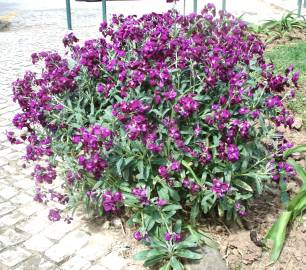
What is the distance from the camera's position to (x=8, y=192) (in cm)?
405

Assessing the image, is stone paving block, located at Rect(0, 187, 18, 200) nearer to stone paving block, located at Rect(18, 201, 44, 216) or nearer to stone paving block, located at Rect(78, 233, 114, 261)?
stone paving block, located at Rect(18, 201, 44, 216)

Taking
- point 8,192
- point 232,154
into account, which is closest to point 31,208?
A: point 8,192

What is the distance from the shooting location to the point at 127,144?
10.3ft

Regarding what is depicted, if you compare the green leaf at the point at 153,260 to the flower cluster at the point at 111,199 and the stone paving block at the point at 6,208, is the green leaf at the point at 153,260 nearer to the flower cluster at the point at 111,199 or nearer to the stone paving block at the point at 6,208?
the flower cluster at the point at 111,199

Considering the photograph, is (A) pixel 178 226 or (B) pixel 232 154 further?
(A) pixel 178 226

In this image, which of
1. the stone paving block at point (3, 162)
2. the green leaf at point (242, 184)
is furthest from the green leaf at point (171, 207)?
the stone paving block at point (3, 162)

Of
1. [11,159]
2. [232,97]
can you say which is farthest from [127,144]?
[11,159]

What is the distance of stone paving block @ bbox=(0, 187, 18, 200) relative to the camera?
399 cm

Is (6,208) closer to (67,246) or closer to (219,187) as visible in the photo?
(67,246)

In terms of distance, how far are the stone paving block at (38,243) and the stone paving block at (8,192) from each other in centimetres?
68

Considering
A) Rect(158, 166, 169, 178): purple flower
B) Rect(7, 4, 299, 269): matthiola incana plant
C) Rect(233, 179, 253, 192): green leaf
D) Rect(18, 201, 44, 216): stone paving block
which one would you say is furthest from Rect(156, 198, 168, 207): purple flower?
Rect(18, 201, 44, 216): stone paving block

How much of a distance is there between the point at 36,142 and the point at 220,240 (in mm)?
1494

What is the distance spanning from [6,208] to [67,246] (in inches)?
29.9

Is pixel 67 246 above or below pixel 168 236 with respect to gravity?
below
